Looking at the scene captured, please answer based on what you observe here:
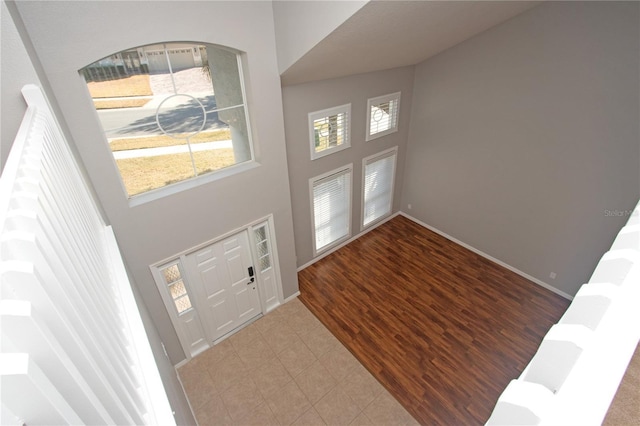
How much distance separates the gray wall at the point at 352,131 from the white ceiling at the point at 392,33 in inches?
10.5

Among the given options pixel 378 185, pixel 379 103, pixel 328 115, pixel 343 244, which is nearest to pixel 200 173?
pixel 328 115

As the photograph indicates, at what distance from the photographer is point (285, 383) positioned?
13.5 ft

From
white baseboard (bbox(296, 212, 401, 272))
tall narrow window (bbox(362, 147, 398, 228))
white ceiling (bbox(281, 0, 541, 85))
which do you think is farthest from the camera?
tall narrow window (bbox(362, 147, 398, 228))

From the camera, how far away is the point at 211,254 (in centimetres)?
404

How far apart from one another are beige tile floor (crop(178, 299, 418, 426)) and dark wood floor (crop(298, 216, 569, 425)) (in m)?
0.25

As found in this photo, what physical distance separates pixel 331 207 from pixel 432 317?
2587 millimetres

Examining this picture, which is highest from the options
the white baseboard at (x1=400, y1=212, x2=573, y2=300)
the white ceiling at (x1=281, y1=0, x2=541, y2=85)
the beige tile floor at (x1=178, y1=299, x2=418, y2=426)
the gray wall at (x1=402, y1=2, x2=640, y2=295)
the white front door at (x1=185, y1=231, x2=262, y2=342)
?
the white ceiling at (x1=281, y1=0, x2=541, y2=85)

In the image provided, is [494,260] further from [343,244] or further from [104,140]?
[104,140]

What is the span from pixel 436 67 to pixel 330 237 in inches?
147

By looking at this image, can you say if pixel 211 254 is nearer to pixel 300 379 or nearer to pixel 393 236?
pixel 300 379

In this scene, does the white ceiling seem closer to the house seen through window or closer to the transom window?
the house seen through window

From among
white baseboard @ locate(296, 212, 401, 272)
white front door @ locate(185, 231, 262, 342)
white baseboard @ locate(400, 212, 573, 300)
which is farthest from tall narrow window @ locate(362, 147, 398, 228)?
white front door @ locate(185, 231, 262, 342)

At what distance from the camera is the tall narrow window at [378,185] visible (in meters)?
6.24

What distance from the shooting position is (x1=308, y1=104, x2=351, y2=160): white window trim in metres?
4.77
